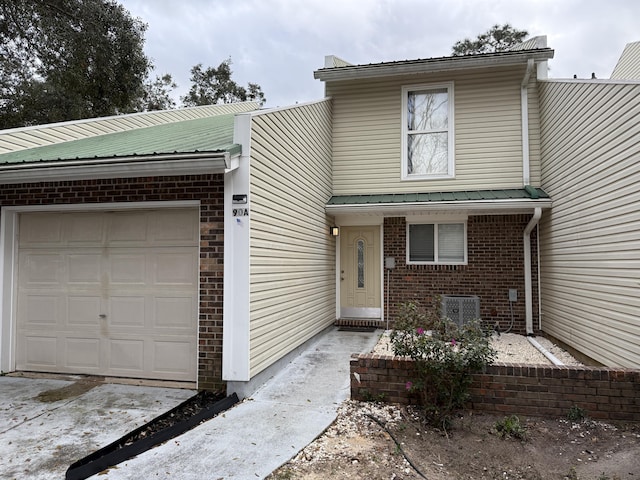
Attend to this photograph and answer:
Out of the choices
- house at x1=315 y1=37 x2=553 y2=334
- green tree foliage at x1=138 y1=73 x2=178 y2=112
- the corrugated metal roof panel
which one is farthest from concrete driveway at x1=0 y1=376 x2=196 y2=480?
green tree foliage at x1=138 y1=73 x2=178 y2=112

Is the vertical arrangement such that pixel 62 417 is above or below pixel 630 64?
below

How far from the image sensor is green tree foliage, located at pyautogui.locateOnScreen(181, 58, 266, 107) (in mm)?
24641

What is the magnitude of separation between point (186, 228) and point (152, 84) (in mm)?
21004

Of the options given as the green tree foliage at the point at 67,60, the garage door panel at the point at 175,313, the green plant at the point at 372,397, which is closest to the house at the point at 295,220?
the garage door panel at the point at 175,313

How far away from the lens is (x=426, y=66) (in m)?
8.19

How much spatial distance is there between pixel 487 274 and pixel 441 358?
506cm

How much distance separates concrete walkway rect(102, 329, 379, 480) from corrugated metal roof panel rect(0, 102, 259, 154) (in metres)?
5.36

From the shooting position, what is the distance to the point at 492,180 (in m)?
8.23

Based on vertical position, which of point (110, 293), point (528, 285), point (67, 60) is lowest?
point (528, 285)

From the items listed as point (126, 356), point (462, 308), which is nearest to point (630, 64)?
point (462, 308)

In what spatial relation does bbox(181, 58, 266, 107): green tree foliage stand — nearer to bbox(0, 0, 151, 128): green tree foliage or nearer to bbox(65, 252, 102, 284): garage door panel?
bbox(0, 0, 151, 128): green tree foliage

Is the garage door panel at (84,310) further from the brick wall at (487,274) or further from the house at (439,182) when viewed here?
the brick wall at (487,274)

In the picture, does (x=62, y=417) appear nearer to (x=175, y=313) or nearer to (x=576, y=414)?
(x=175, y=313)

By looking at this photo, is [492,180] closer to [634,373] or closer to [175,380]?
[634,373]
